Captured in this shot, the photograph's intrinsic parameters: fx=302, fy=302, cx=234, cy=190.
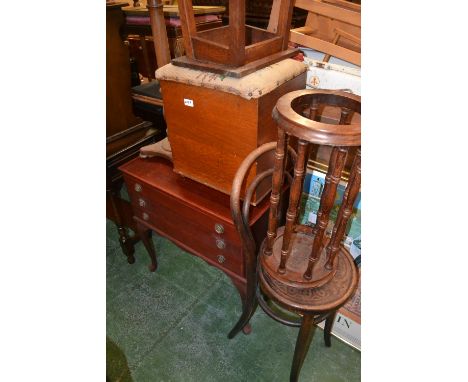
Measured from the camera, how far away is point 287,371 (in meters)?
1.41

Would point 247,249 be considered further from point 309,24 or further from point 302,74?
point 309,24

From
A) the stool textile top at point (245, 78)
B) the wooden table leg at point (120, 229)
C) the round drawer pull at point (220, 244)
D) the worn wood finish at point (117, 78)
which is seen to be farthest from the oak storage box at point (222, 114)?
the wooden table leg at point (120, 229)

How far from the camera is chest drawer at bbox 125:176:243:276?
46.4 inches

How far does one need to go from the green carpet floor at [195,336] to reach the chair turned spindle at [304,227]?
234mm

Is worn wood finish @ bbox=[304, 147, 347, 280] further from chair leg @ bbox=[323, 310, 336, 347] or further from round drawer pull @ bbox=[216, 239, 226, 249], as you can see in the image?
chair leg @ bbox=[323, 310, 336, 347]

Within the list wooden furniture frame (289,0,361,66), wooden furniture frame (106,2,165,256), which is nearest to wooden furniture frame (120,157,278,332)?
wooden furniture frame (106,2,165,256)

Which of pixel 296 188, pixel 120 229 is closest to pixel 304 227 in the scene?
pixel 296 188

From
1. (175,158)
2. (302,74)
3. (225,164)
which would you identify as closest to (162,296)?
(175,158)

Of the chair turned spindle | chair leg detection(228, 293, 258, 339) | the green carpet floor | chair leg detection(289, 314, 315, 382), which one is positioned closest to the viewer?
the chair turned spindle

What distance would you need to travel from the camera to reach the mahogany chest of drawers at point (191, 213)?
1171 mm

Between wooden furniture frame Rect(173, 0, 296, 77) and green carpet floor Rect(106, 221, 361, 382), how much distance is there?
4.16 feet

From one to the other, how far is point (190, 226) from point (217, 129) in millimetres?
465

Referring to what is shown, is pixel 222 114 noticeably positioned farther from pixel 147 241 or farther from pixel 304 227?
pixel 147 241

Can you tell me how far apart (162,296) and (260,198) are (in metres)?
0.96
